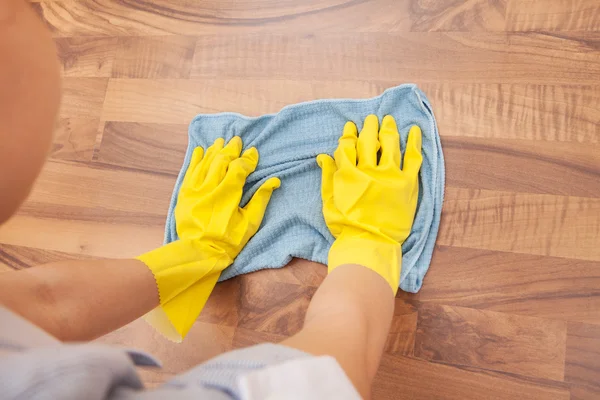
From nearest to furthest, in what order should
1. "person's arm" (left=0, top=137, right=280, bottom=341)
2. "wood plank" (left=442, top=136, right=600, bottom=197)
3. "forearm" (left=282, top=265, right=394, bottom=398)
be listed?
1. "forearm" (left=282, top=265, right=394, bottom=398)
2. "person's arm" (left=0, top=137, right=280, bottom=341)
3. "wood plank" (left=442, top=136, right=600, bottom=197)

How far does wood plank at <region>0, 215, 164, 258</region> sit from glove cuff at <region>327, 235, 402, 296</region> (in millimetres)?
342

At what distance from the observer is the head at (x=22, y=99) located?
0.93 ft

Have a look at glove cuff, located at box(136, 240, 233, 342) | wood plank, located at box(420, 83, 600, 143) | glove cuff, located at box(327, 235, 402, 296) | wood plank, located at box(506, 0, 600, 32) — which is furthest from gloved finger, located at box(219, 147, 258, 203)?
wood plank, located at box(506, 0, 600, 32)

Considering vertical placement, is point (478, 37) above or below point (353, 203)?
above

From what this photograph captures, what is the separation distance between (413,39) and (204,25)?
15.9 inches

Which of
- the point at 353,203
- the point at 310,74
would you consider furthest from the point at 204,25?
the point at 353,203

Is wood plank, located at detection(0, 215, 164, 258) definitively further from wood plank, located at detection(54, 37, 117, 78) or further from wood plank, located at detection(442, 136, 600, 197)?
wood plank, located at detection(442, 136, 600, 197)

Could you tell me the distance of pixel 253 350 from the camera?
38 cm

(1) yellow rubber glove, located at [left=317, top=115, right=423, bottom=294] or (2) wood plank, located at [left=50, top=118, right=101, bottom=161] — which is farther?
(2) wood plank, located at [left=50, top=118, right=101, bottom=161]

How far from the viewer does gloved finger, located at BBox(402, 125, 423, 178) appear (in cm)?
78

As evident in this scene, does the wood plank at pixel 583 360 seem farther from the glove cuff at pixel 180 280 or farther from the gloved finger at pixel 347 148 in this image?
the glove cuff at pixel 180 280

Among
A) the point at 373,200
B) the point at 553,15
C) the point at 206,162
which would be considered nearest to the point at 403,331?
the point at 373,200

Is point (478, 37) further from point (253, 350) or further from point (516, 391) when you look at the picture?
point (253, 350)

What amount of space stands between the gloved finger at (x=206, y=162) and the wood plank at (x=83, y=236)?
119 millimetres
